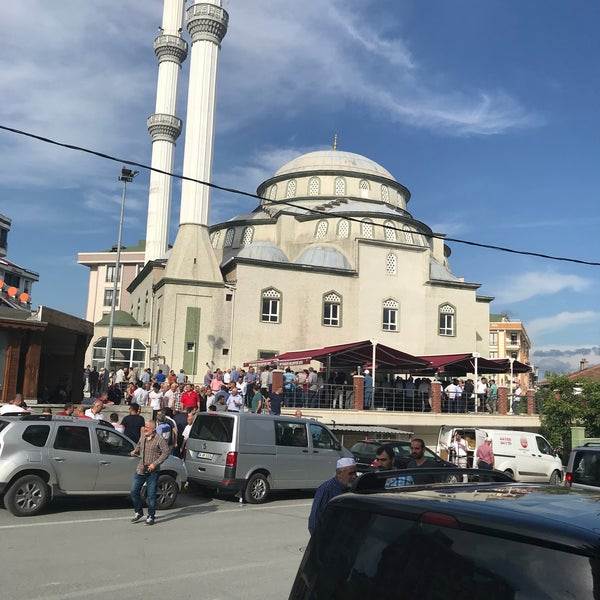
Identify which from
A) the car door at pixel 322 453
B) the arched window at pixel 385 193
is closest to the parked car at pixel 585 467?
the car door at pixel 322 453

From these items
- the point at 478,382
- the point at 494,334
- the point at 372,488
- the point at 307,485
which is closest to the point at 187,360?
the point at 478,382

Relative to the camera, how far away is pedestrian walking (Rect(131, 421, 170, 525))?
33.8 feet

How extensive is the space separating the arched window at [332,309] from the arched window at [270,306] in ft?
9.46

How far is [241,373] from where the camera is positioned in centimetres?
2603

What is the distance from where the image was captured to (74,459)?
1105cm

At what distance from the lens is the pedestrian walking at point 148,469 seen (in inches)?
406


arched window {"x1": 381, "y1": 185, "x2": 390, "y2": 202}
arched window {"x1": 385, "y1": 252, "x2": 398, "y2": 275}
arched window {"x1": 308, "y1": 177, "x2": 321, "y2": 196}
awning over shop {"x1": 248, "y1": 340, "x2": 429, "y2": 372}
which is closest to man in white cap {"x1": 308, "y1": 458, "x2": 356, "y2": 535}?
awning over shop {"x1": 248, "y1": 340, "x2": 429, "y2": 372}

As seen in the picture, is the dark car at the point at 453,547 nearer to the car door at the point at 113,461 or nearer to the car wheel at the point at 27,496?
the car wheel at the point at 27,496

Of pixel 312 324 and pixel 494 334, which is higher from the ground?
pixel 494 334

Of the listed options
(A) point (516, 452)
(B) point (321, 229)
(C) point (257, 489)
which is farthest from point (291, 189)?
(C) point (257, 489)

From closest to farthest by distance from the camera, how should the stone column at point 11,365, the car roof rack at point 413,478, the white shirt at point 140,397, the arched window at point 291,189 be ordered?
1. the car roof rack at point 413,478
2. the stone column at point 11,365
3. the white shirt at point 140,397
4. the arched window at point 291,189

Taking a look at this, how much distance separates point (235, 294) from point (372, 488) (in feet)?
112

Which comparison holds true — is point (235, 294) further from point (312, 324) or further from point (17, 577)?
point (17, 577)

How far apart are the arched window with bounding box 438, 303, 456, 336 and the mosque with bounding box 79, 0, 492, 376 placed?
0.23 feet
